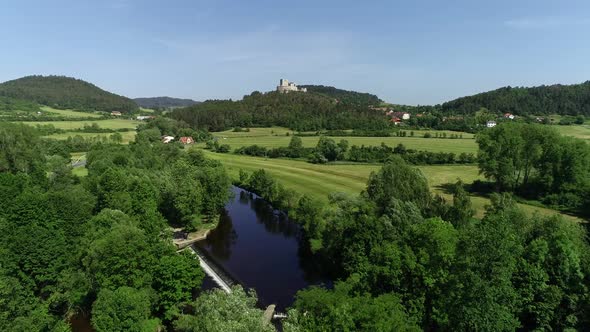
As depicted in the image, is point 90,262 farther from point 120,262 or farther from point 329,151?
point 329,151

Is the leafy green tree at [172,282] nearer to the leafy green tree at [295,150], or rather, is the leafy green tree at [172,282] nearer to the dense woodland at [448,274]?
the dense woodland at [448,274]

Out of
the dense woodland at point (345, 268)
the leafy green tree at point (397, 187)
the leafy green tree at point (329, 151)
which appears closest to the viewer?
the dense woodland at point (345, 268)

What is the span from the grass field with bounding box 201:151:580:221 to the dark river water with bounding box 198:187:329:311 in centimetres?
1100

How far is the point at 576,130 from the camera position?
14075cm

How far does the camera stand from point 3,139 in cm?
6794

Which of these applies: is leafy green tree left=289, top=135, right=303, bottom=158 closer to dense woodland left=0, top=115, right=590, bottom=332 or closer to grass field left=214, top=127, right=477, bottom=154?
grass field left=214, top=127, right=477, bottom=154

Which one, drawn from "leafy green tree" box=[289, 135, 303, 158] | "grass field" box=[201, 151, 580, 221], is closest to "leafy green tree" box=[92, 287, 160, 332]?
"grass field" box=[201, 151, 580, 221]

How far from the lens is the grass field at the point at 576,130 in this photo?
12938 centimetres

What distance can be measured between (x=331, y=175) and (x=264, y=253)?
140 feet

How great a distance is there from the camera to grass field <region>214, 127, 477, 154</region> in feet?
386

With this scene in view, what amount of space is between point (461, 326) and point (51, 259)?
34833 millimetres

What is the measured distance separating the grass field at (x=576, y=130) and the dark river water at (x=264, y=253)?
118m

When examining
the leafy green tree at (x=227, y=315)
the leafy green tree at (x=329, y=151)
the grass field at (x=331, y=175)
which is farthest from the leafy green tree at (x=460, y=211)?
the leafy green tree at (x=329, y=151)

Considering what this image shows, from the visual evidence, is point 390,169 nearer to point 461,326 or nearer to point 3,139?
point 461,326
